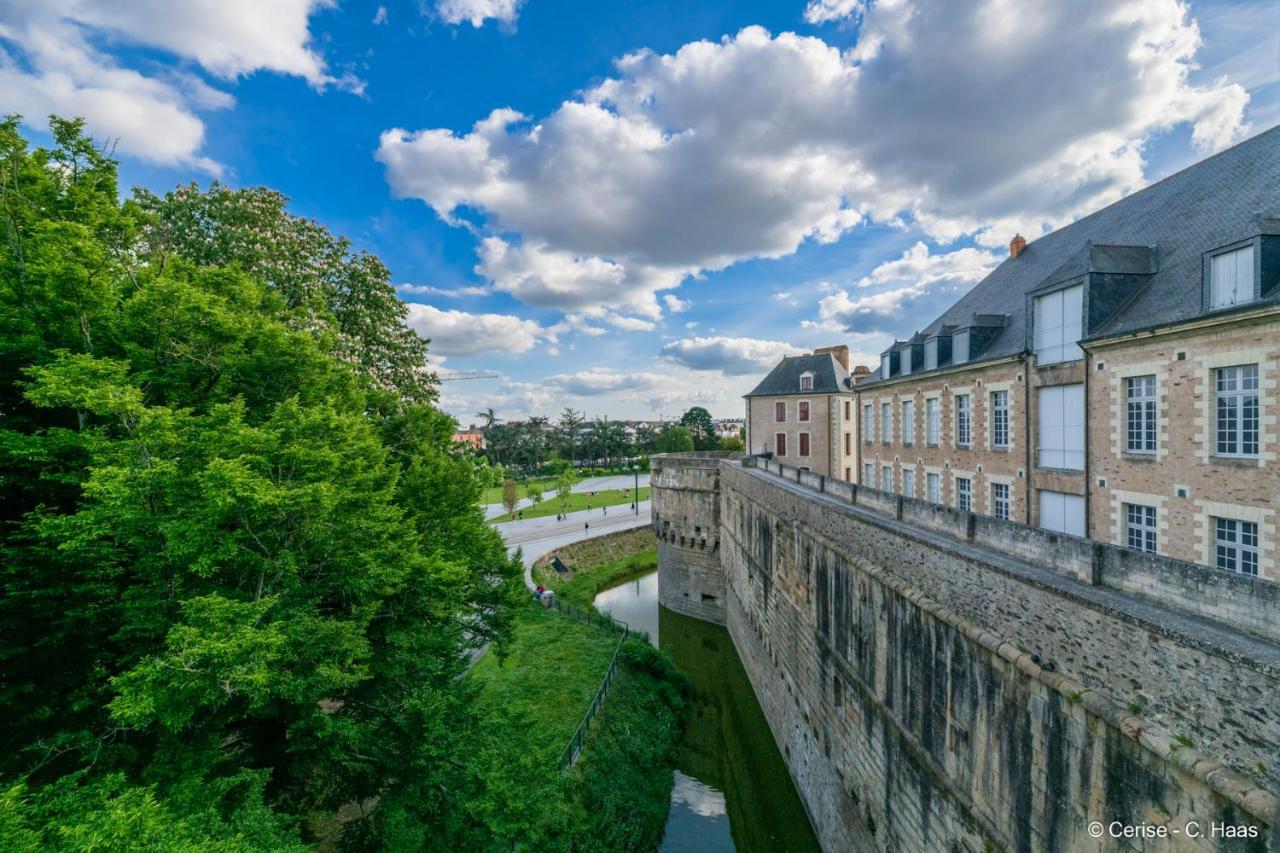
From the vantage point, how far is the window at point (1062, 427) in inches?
527

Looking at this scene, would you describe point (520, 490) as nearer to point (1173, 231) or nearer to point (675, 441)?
point (675, 441)

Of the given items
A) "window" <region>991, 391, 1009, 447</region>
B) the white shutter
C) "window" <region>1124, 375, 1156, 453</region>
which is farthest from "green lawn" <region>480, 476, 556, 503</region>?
"window" <region>1124, 375, 1156, 453</region>

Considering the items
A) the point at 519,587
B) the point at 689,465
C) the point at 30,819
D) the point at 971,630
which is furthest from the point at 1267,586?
A: the point at 689,465

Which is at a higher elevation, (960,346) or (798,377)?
(798,377)

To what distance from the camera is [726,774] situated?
51.7 feet

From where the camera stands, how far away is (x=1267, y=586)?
4379 millimetres

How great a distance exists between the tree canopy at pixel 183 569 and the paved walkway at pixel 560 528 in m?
18.2

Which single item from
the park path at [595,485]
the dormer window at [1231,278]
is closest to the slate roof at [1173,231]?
the dormer window at [1231,278]

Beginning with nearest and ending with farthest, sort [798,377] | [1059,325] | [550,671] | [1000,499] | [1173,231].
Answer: [1173,231]
[1059,325]
[1000,499]
[550,671]
[798,377]

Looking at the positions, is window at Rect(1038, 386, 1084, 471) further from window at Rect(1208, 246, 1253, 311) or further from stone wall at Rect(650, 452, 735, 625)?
stone wall at Rect(650, 452, 735, 625)

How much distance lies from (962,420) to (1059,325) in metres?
4.37

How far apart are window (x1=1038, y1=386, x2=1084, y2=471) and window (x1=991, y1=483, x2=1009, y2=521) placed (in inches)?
64.4

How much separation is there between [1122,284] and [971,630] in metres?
11.5

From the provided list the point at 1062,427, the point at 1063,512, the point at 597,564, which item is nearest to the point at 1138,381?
the point at 1062,427
